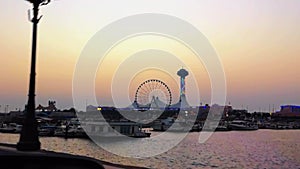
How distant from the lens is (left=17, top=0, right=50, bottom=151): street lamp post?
12469 mm

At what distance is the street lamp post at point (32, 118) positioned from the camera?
1247 centimetres

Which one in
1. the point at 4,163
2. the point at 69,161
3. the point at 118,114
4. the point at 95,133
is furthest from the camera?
the point at 118,114

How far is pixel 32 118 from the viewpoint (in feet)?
41.8

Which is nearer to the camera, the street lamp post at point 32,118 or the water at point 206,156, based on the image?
the street lamp post at point 32,118

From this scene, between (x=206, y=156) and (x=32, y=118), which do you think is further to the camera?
A: (x=206, y=156)

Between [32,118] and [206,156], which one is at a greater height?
[32,118]

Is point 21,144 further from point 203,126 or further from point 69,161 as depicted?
point 203,126

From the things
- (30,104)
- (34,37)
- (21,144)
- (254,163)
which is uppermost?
(34,37)

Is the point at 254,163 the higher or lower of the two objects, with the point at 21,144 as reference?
lower

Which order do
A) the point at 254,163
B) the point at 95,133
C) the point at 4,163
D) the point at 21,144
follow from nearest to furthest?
1. the point at 4,163
2. the point at 21,144
3. the point at 254,163
4. the point at 95,133

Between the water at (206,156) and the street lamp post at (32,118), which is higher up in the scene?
the street lamp post at (32,118)

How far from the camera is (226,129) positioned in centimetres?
15800

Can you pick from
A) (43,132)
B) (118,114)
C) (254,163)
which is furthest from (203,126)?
(254,163)

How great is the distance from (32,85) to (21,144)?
1.82m
